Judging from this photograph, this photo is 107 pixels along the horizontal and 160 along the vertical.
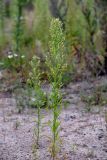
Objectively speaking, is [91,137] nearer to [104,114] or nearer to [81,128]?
[81,128]

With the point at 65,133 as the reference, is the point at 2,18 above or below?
above

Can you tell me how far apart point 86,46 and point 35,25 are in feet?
4.14

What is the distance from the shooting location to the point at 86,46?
6523 mm

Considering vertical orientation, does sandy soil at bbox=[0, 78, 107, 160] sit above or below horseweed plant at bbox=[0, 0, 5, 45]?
below

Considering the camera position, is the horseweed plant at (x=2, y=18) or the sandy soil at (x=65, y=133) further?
the horseweed plant at (x=2, y=18)

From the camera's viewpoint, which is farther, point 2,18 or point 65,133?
point 2,18

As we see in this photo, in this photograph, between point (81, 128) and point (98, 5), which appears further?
point (98, 5)

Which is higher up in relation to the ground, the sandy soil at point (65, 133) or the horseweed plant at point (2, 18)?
the horseweed plant at point (2, 18)

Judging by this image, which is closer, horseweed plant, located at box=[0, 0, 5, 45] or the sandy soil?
the sandy soil

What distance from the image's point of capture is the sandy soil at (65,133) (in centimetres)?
401

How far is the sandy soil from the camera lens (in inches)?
158

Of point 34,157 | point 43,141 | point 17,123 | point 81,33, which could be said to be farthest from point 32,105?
point 81,33

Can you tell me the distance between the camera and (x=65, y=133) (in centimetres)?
446

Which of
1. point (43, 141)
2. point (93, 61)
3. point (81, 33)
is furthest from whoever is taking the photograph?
point (81, 33)
